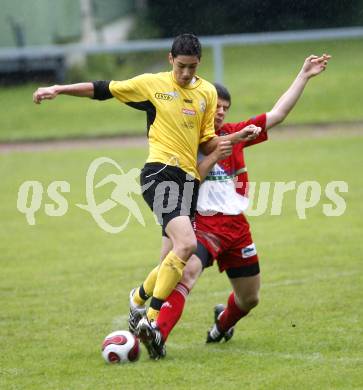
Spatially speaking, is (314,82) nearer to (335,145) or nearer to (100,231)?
(335,145)

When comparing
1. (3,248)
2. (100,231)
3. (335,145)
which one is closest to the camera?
(3,248)

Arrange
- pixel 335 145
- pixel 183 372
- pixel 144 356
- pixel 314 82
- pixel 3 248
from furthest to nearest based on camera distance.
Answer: pixel 314 82 < pixel 335 145 < pixel 3 248 < pixel 144 356 < pixel 183 372

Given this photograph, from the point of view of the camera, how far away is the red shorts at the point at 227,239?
252 inches

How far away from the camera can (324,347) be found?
637 cm

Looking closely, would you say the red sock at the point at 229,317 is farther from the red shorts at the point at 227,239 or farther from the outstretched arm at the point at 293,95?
the outstretched arm at the point at 293,95

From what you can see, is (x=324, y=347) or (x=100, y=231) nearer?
(x=324, y=347)

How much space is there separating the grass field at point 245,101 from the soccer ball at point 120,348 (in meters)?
15.0

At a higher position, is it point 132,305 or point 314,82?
point 132,305

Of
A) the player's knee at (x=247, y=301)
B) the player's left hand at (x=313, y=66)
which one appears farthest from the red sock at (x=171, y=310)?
the player's left hand at (x=313, y=66)

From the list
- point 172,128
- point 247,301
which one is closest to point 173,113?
point 172,128

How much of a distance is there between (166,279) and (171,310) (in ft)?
0.67

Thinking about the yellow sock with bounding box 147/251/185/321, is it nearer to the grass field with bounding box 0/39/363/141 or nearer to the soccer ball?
the soccer ball

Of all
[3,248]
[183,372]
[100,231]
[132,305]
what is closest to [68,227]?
[100,231]

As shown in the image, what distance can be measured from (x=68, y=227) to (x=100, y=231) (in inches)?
19.7
